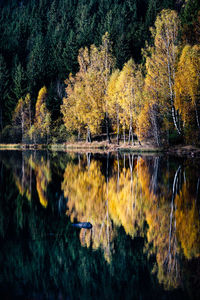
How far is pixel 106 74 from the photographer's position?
47.0 meters

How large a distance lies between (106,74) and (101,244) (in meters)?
42.9

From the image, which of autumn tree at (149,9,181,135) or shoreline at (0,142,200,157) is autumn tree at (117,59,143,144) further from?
autumn tree at (149,9,181,135)

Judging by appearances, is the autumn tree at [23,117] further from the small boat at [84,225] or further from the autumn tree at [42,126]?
the small boat at [84,225]

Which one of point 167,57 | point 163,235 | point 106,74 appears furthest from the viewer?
point 106,74

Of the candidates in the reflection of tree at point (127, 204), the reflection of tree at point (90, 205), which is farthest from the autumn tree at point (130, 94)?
the reflection of tree at point (127, 204)

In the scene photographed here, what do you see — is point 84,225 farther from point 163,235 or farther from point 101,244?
point 163,235

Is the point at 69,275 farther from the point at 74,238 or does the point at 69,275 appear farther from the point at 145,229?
the point at 145,229

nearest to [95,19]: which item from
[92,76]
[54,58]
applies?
[54,58]

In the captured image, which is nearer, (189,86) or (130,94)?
(189,86)

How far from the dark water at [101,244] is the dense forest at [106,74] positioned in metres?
19.6

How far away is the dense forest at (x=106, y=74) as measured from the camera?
33375mm

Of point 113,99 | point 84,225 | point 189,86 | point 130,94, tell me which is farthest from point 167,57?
point 84,225

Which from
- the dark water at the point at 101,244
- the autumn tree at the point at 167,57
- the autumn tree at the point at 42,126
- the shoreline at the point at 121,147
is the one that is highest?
the autumn tree at the point at 167,57

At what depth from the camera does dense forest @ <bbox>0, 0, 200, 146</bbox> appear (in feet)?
109
